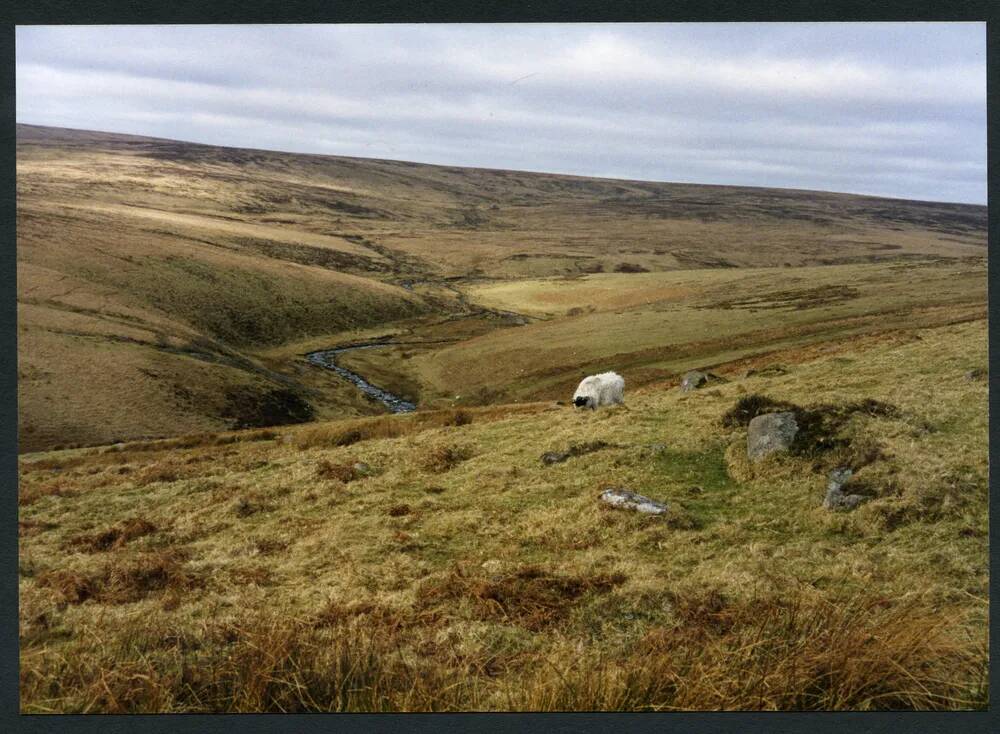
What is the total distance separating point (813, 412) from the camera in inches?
609

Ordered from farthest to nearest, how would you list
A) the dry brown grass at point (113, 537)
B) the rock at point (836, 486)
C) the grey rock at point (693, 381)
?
the grey rock at point (693, 381), the dry brown grass at point (113, 537), the rock at point (836, 486)

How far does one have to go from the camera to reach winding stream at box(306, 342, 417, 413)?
54188mm

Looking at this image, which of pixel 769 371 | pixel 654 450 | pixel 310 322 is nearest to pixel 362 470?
pixel 654 450

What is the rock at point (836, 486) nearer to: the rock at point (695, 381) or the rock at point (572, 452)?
the rock at point (572, 452)

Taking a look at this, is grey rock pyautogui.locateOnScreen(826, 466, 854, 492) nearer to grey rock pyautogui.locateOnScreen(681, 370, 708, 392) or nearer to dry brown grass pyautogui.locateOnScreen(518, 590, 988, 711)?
dry brown grass pyautogui.locateOnScreen(518, 590, 988, 711)

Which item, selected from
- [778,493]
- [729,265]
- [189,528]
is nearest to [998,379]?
[778,493]

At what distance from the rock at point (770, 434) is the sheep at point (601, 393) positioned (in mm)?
11791

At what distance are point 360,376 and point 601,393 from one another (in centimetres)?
4167

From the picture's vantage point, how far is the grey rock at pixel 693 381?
28.0 meters

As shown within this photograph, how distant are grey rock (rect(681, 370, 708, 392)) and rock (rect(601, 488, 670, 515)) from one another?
1489cm

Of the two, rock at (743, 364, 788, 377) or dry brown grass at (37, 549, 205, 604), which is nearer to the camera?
dry brown grass at (37, 549, 205, 604)

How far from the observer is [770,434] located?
1487 cm

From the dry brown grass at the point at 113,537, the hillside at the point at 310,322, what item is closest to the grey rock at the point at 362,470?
the dry brown grass at the point at 113,537

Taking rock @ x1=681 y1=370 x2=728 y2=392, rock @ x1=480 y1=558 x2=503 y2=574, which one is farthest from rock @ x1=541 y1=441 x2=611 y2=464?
rock @ x1=681 y1=370 x2=728 y2=392
